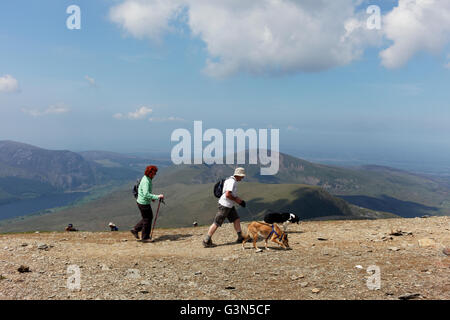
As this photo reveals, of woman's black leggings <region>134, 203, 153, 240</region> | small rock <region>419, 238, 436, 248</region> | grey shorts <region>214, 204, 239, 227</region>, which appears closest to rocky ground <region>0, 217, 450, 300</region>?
small rock <region>419, 238, 436, 248</region>

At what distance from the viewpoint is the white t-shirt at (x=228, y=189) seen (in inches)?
531

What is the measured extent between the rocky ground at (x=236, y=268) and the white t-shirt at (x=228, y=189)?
2108mm

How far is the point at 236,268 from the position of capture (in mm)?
10688

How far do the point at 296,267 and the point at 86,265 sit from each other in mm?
7940

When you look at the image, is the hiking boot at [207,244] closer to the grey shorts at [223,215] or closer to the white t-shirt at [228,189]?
the grey shorts at [223,215]

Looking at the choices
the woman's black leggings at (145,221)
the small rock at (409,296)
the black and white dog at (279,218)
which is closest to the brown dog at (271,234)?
the woman's black leggings at (145,221)

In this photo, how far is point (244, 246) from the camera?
13.7m

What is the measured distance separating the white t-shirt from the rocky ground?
2.11 meters

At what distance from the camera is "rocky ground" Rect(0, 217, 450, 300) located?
27.3 ft

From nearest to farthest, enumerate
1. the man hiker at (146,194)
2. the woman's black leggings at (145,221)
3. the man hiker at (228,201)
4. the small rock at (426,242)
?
1. the small rock at (426,242)
2. the man hiker at (228,201)
3. the man hiker at (146,194)
4. the woman's black leggings at (145,221)

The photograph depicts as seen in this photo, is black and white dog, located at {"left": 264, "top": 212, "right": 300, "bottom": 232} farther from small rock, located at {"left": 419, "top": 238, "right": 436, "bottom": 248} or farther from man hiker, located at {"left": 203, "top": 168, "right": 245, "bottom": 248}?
small rock, located at {"left": 419, "top": 238, "right": 436, "bottom": 248}

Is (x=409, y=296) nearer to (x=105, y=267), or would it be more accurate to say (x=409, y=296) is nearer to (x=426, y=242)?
(x=426, y=242)
